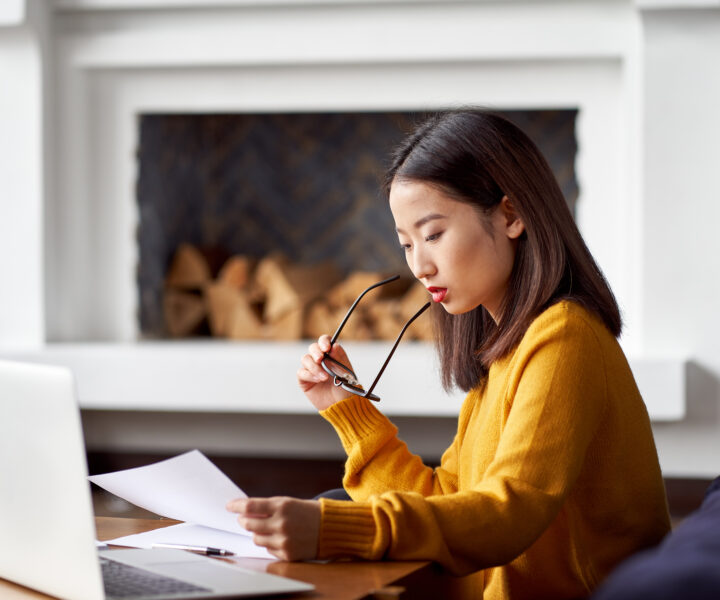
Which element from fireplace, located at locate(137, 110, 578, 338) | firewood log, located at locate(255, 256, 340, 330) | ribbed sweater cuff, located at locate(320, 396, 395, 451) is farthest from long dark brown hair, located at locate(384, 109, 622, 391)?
fireplace, located at locate(137, 110, 578, 338)

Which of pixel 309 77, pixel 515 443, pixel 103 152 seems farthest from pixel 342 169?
pixel 515 443

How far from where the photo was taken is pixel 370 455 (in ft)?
4.33

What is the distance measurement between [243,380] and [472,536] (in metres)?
1.76

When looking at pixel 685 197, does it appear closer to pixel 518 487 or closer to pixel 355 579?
pixel 518 487

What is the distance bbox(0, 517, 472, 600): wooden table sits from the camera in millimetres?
835

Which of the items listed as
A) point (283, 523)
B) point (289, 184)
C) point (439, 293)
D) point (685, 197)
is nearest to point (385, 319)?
point (289, 184)

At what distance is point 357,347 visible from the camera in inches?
108

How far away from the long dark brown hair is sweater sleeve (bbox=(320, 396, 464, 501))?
22cm

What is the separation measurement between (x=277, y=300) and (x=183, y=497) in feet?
6.31

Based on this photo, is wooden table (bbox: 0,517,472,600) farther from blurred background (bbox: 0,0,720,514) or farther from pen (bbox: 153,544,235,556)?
blurred background (bbox: 0,0,720,514)

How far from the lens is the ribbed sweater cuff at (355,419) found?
132 cm

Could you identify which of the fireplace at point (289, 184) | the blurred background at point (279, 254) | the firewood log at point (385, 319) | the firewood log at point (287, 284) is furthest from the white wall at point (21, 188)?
the firewood log at point (385, 319)

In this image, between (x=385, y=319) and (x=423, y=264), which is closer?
(x=423, y=264)

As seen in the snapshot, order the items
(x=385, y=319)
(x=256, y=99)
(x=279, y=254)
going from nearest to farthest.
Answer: (x=256, y=99) < (x=385, y=319) < (x=279, y=254)
